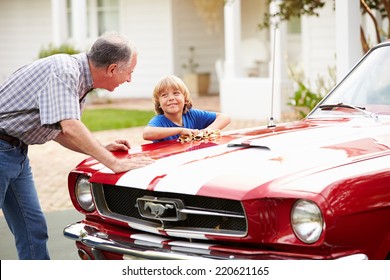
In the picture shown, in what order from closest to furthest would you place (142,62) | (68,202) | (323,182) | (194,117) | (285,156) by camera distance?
1. (323,182)
2. (285,156)
3. (194,117)
4. (68,202)
5. (142,62)

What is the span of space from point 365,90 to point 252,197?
1.75m

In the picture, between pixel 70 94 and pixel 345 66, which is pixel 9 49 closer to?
pixel 345 66

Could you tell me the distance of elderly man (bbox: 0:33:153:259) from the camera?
4184mm

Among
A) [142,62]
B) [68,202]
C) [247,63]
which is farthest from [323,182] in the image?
[142,62]

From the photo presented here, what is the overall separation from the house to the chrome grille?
11219 millimetres

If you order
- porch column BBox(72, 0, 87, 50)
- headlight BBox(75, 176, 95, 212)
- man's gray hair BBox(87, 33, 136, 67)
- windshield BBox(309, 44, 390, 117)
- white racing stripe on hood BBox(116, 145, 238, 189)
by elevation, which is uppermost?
porch column BBox(72, 0, 87, 50)

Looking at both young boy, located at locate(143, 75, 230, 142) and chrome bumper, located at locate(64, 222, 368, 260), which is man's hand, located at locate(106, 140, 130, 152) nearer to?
young boy, located at locate(143, 75, 230, 142)

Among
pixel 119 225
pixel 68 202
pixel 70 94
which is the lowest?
pixel 68 202

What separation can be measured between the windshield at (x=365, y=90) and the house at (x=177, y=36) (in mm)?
10220

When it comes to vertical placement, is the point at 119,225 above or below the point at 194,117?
below

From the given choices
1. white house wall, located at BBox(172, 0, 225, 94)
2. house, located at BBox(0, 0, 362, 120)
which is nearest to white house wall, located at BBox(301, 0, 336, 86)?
house, located at BBox(0, 0, 362, 120)

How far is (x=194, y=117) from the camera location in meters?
5.53

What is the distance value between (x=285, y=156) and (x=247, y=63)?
16615 mm

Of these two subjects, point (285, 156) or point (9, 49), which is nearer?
point (285, 156)
